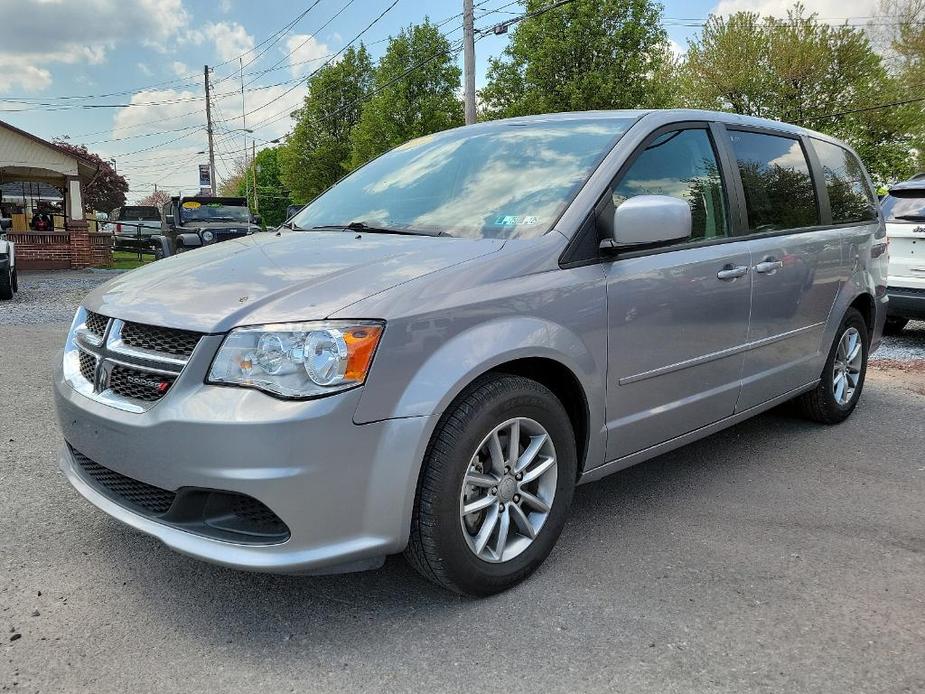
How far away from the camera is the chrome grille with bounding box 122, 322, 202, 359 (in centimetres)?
235

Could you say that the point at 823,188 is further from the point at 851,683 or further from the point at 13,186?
the point at 13,186

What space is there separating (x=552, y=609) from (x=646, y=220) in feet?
4.72

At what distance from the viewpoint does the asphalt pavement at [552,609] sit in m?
2.24

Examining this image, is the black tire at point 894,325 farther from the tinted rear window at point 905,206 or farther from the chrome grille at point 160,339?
the chrome grille at point 160,339

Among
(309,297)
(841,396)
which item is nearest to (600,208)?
(309,297)

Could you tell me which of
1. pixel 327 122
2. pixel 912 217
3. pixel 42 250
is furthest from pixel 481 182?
pixel 327 122

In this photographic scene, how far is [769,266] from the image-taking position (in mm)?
3789

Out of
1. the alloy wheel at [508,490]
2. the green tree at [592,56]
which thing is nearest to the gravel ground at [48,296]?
the alloy wheel at [508,490]

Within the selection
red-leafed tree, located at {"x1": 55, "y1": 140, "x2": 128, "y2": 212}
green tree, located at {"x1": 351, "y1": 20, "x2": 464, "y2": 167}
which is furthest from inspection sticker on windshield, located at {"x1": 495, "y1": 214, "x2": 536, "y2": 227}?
red-leafed tree, located at {"x1": 55, "y1": 140, "x2": 128, "y2": 212}

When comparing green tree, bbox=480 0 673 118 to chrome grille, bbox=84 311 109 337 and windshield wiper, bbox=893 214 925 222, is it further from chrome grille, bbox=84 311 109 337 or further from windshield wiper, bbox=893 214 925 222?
chrome grille, bbox=84 311 109 337

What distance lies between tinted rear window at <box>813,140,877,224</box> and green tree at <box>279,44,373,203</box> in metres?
37.4

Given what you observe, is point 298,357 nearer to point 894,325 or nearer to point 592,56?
Answer: point 894,325

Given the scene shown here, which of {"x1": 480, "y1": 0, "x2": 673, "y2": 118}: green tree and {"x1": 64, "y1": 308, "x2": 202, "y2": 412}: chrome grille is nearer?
{"x1": 64, "y1": 308, "x2": 202, "y2": 412}: chrome grille

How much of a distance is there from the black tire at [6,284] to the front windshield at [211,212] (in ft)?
18.4
